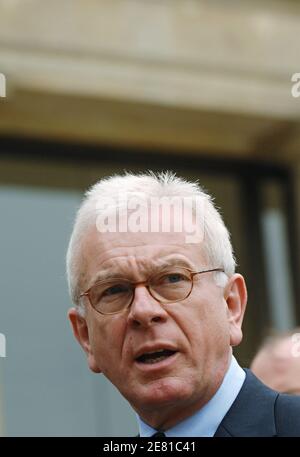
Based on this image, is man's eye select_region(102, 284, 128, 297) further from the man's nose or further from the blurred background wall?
the blurred background wall

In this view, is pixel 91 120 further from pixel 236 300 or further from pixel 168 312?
pixel 168 312

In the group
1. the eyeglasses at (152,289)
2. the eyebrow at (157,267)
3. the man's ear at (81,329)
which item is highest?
the eyebrow at (157,267)

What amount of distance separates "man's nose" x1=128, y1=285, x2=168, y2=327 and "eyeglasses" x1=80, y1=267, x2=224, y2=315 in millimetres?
19

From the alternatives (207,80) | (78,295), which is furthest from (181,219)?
(207,80)

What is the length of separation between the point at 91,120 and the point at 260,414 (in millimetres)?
7205

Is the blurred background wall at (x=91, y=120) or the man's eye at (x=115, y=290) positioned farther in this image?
the blurred background wall at (x=91, y=120)

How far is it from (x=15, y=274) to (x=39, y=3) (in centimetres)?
196

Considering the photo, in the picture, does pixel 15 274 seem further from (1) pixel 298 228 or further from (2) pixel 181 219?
(2) pixel 181 219

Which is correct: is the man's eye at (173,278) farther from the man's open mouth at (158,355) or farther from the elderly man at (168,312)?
the man's open mouth at (158,355)

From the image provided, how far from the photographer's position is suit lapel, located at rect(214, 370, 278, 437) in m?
2.94

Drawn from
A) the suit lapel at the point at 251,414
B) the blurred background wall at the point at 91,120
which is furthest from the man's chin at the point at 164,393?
the blurred background wall at the point at 91,120

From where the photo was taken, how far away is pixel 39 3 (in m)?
9.16

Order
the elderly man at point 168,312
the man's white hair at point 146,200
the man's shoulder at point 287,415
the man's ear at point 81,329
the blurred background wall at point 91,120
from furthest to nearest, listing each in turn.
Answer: the blurred background wall at point 91,120, the man's ear at point 81,329, the man's white hair at point 146,200, the elderly man at point 168,312, the man's shoulder at point 287,415

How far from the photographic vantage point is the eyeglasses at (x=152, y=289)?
3018mm
